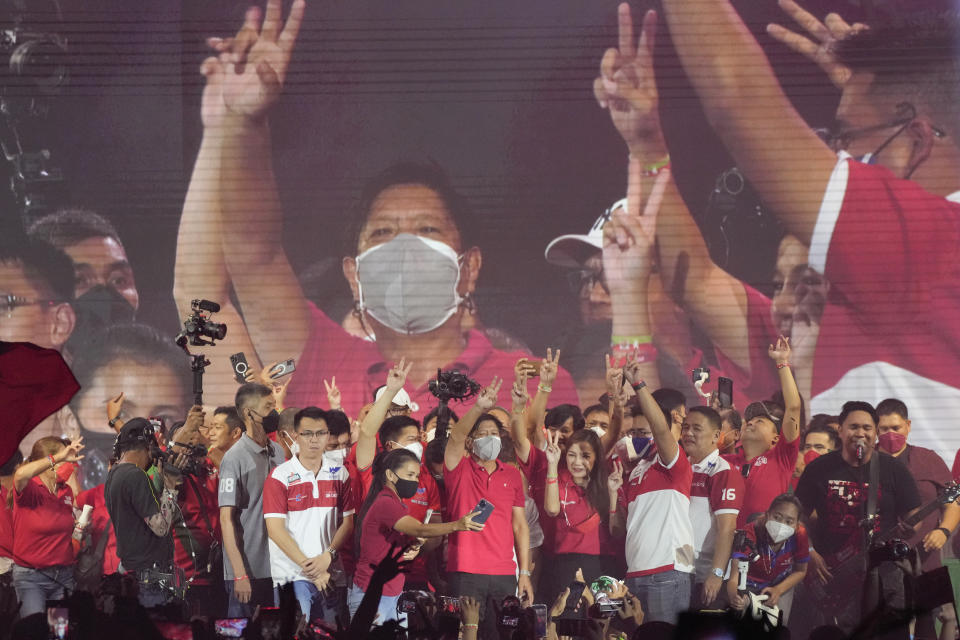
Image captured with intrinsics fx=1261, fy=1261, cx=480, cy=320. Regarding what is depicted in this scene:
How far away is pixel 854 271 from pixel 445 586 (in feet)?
20.5

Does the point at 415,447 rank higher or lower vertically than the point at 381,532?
higher

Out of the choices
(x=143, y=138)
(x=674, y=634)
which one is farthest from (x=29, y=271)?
(x=674, y=634)

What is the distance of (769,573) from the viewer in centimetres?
684

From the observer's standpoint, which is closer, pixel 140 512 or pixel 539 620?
pixel 539 620

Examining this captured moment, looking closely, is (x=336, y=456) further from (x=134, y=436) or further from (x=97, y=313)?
(x=97, y=313)

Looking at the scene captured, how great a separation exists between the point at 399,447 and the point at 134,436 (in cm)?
136

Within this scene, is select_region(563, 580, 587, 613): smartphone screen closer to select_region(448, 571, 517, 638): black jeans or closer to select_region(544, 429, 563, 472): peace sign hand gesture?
select_region(448, 571, 517, 638): black jeans

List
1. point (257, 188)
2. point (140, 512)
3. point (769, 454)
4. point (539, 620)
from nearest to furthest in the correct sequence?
point (539, 620)
point (140, 512)
point (769, 454)
point (257, 188)

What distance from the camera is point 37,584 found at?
24.2 feet

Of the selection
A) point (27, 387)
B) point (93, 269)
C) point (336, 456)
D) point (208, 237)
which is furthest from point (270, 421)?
point (93, 269)

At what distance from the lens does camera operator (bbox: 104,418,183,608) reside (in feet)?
20.2

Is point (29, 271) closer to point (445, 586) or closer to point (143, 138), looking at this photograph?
point (143, 138)

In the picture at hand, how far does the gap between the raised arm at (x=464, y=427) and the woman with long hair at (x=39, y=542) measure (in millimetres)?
2250

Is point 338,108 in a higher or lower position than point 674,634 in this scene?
higher
